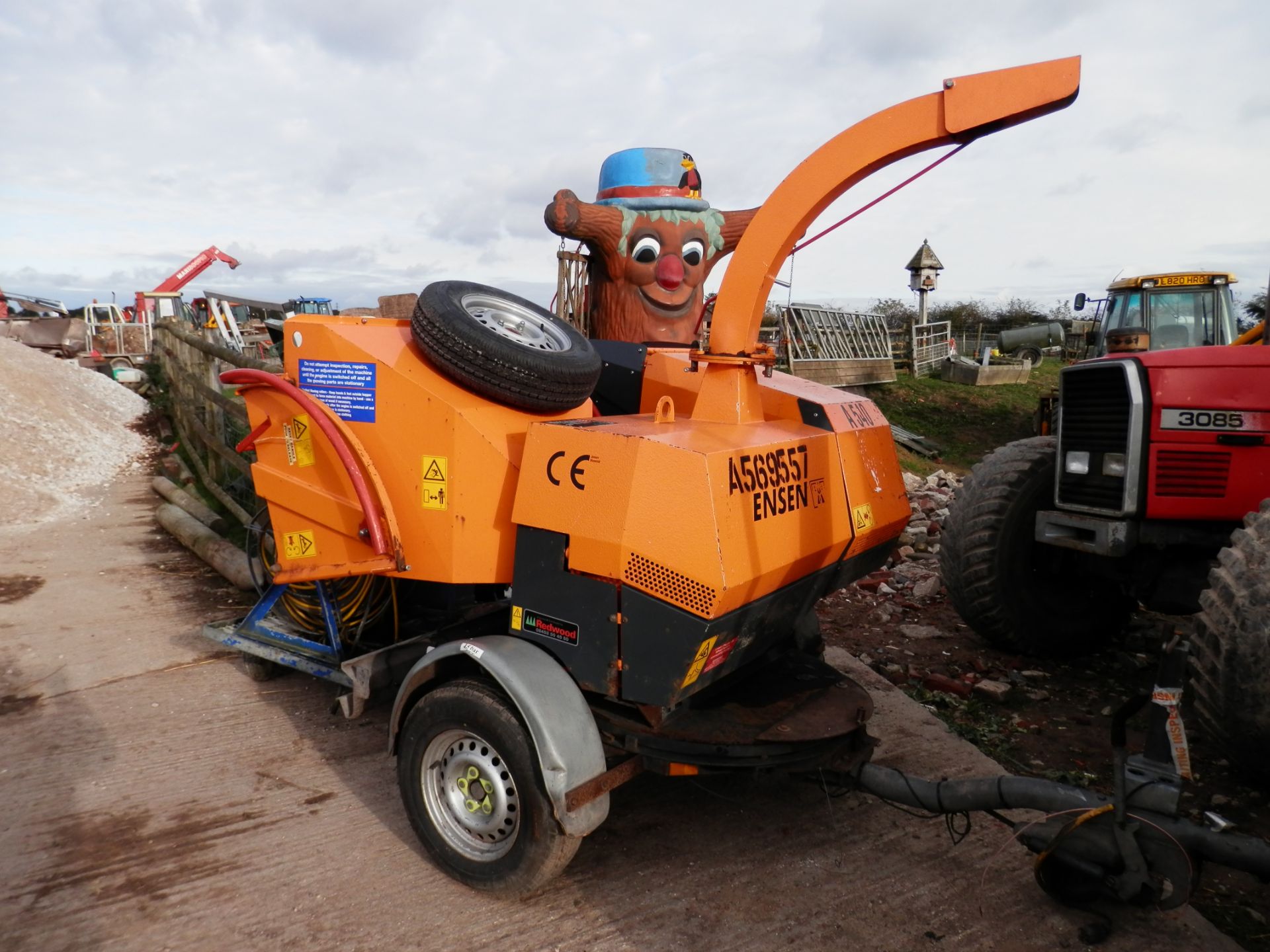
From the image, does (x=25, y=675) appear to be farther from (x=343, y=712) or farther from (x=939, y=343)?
(x=939, y=343)

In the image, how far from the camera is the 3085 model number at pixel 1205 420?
3.97m

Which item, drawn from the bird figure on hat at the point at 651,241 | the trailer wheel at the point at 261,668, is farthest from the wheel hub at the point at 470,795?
the bird figure on hat at the point at 651,241

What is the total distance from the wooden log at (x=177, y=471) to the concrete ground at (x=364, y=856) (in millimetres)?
4797

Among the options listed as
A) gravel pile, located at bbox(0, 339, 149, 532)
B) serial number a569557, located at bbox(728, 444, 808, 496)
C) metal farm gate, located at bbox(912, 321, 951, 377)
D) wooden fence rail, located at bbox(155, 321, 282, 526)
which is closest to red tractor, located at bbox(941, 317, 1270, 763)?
serial number a569557, located at bbox(728, 444, 808, 496)

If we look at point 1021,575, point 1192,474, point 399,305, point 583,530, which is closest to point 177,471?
point 399,305

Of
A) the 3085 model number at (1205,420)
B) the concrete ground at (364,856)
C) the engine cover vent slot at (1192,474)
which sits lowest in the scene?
the concrete ground at (364,856)

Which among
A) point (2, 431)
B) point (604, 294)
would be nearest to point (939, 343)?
point (604, 294)

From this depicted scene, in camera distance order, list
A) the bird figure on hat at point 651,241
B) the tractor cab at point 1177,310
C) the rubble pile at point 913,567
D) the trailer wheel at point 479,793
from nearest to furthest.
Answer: the trailer wheel at point 479,793 → the bird figure on hat at point 651,241 → the rubble pile at point 913,567 → the tractor cab at point 1177,310

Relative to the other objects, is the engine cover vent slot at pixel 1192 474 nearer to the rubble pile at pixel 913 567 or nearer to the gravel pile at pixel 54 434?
the rubble pile at pixel 913 567

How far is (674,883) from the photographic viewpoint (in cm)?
291

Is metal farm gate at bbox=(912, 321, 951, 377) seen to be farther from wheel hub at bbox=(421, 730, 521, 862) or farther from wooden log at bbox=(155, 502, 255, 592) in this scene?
wheel hub at bbox=(421, 730, 521, 862)

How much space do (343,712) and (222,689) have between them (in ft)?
4.20

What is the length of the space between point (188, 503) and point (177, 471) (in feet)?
6.15

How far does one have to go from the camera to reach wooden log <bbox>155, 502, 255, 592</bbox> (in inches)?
231
